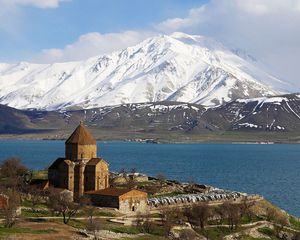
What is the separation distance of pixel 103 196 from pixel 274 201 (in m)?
40.2

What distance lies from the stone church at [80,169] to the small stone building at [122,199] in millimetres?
3630

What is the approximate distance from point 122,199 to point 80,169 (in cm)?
882

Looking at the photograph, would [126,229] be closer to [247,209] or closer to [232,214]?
[232,214]

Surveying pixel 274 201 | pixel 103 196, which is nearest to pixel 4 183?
pixel 103 196


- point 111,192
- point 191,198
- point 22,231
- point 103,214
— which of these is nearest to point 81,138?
point 111,192

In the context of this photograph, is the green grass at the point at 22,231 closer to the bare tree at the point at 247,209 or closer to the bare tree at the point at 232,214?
the bare tree at the point at 232,214

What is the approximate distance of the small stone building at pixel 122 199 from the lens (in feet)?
231

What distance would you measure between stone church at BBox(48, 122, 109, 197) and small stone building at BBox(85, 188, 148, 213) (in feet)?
11.9

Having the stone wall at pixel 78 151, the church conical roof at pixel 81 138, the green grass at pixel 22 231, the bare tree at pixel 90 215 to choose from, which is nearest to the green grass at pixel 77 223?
the bare tree at pixel 90 215

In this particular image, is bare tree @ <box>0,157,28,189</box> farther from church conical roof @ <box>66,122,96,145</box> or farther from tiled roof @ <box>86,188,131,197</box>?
tiled roof @ <box>86,188,131,197</box>

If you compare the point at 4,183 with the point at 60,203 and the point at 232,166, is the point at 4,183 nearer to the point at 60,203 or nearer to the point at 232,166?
the point at 60,203

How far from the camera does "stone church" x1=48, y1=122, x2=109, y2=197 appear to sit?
76.2 metres

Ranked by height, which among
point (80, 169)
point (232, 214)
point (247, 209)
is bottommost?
point (247, 209)

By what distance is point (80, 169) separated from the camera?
76250mm
